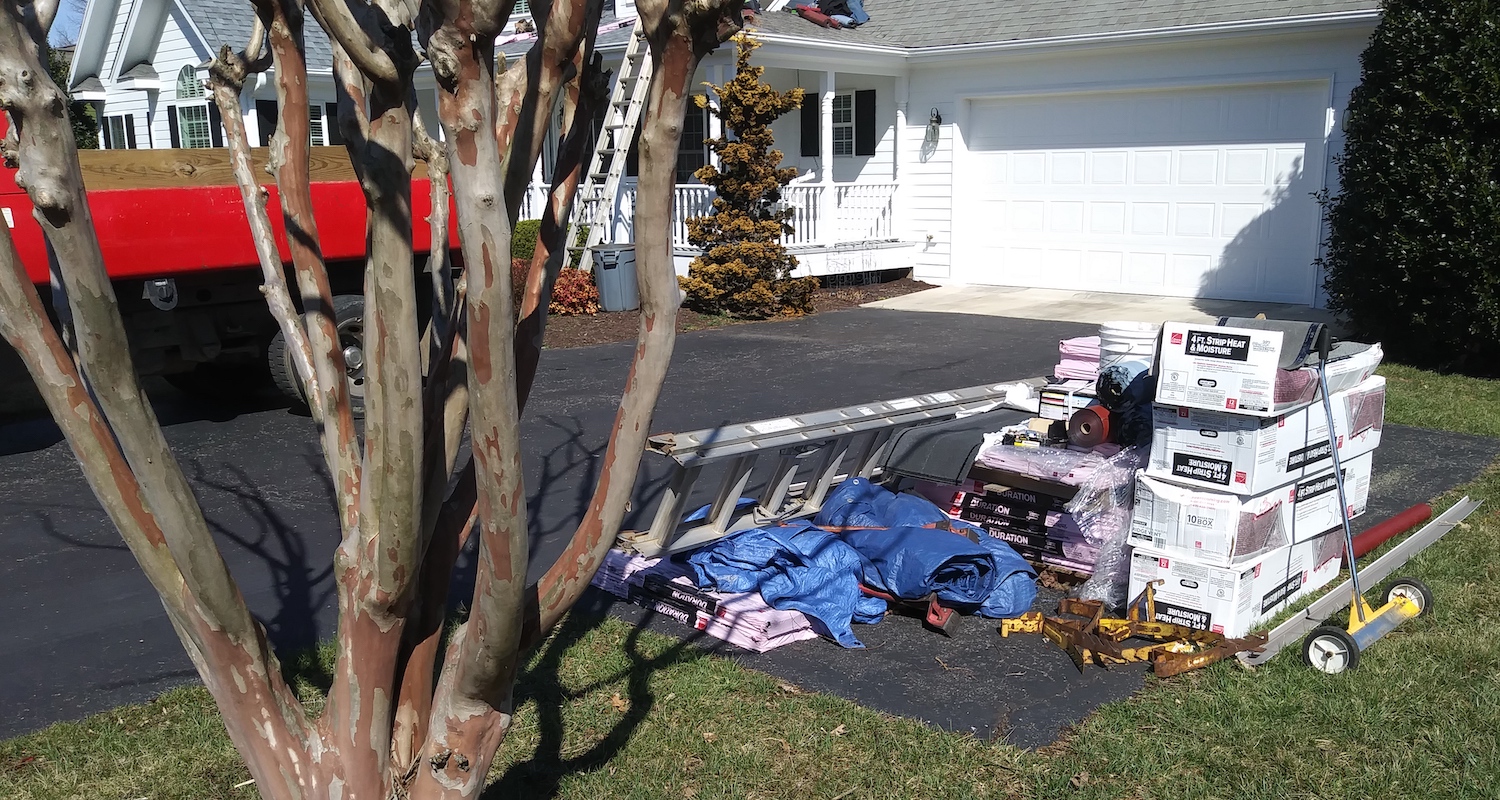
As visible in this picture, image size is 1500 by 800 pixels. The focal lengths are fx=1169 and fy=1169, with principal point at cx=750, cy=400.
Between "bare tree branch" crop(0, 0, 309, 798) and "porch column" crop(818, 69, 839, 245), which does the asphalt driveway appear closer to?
"bare tree branch" crop(0, 0, 309, 798)

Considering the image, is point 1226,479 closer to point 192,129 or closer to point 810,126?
point 810,126

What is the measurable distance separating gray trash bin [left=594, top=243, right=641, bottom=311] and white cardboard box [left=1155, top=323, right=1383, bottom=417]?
10265 mm

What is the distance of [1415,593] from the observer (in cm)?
507

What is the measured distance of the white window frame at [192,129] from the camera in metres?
22.6

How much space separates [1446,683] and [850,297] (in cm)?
1209

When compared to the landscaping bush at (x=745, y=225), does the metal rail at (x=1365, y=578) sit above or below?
below

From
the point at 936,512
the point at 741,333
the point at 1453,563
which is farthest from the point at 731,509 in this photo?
the point at 741,333

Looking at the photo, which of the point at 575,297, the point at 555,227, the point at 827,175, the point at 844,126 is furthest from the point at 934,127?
the point at 555,227

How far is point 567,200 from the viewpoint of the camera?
9.93 feet

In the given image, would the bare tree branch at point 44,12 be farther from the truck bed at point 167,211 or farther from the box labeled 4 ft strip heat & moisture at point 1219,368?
the truck bed at point 167,211

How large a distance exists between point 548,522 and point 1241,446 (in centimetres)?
363

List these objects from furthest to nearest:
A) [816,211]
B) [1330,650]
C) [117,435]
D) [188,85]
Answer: [188,85], [816,211], [1330,650], [117,435]

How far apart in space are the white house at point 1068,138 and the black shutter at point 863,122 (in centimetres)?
3

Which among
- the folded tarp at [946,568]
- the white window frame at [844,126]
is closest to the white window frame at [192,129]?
the white window frame at [844,126]
